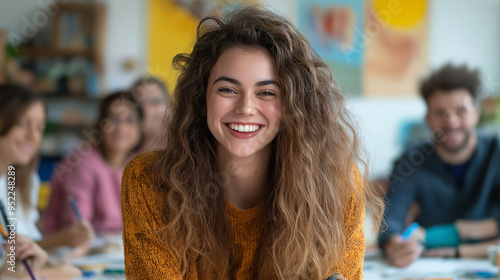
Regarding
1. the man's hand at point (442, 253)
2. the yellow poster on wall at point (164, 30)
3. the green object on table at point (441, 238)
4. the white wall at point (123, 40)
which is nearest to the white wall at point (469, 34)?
the yellow poster on wall at point (164, 30)

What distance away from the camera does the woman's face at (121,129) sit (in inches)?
94.1

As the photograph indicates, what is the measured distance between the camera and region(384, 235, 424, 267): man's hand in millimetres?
1587

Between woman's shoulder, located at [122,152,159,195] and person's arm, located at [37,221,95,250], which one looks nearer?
woman's shoulder, located at [122,152,159,195]

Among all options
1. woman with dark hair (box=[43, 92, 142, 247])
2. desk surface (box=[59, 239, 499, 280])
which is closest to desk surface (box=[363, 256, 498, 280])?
desk surface (box=[59, 239, 499, 280])

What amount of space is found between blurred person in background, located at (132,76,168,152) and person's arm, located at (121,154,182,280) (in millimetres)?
1359

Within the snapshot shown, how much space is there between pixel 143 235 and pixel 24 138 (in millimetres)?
994

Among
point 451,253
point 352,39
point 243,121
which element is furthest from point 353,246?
point 352,39

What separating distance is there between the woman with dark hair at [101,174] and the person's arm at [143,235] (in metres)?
0.99

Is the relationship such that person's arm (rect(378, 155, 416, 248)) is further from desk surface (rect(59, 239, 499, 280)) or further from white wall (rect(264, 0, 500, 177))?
white wall (rect(264, 0, 500, 177))

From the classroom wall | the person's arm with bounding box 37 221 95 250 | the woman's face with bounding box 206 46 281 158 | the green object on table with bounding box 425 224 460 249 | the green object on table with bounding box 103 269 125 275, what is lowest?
the green object on table with bounding box 103 269 125 275

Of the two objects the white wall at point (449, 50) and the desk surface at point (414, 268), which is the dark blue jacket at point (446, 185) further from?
the white wall at point (449, 50)

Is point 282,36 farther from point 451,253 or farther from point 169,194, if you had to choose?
point 451,253

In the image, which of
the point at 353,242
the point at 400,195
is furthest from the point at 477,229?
the point at 353,242

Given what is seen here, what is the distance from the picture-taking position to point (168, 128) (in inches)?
51.1
